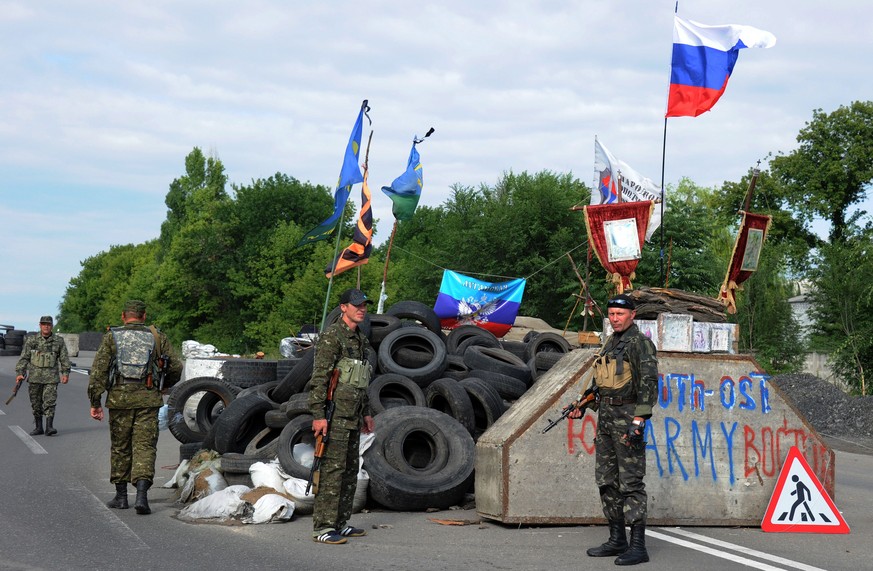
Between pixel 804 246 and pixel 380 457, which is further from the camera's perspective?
pixel 804 246

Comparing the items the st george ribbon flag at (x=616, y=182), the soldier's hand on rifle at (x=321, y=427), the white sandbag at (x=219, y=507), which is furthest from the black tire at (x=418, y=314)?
the soldier's hand on rifle at (x=321, y=427)

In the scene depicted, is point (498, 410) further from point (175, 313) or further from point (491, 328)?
point (175, 313)

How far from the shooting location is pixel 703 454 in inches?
355

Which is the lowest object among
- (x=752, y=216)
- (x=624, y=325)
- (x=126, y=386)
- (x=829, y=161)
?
(x=126, y=386)

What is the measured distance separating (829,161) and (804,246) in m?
4.65

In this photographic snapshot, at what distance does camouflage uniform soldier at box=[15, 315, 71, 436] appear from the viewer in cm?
1700

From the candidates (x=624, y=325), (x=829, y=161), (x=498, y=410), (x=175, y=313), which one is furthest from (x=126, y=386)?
(x=175, y=313)

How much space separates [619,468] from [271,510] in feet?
9.96

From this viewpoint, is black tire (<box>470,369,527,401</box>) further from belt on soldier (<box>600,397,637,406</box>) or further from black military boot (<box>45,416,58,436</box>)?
black military boot (<box>45,416,58,436</box>)

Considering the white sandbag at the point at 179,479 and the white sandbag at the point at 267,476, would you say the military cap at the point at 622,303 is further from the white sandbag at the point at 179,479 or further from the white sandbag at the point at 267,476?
the white sandbag at the point at 179,479

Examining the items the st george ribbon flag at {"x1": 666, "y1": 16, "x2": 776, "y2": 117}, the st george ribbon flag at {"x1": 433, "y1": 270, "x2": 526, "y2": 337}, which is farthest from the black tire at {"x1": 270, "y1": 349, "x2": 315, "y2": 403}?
the st george ribbon flag at {"x1": 433, "y1": 270, "x2": 526, "y2": 337}

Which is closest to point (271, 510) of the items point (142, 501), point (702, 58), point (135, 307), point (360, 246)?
point (142, 501)

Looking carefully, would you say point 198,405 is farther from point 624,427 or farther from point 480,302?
point 480,302

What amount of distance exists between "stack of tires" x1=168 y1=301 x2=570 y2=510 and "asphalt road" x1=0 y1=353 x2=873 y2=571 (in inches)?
16.2
